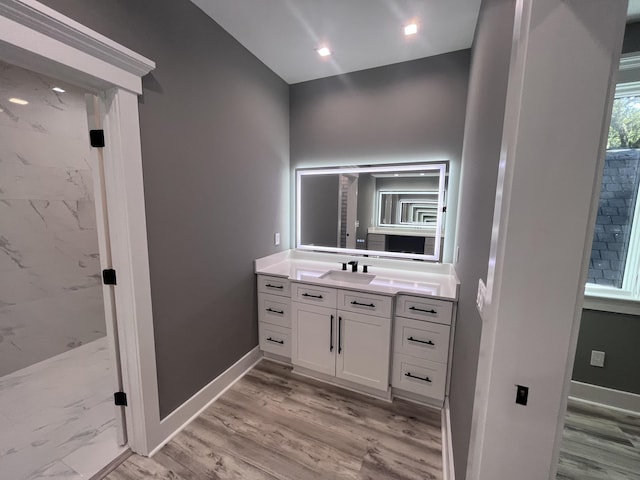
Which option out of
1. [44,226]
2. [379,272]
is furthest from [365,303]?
[44,226]

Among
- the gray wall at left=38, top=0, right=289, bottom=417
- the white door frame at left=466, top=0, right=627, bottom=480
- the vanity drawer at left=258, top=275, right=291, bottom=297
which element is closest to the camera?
the white door frame at left=466, top=0, right=627, bottom=480

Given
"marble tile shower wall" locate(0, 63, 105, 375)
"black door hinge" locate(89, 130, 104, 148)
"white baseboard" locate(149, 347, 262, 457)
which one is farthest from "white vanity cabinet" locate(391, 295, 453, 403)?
"marble tile shower wall" locate(0, 63, 105, 375)

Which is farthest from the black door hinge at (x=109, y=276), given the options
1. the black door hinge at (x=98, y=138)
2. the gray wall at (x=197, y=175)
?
the black door hinge at (x=98, y=138)

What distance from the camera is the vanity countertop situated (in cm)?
197

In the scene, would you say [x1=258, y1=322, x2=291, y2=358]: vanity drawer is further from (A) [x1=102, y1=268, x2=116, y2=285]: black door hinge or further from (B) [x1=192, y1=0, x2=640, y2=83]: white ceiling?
(B) [x1=192, y1=0, x2=640, y2=83]: white ceiling

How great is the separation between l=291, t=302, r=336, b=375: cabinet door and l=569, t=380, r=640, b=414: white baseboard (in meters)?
1.95

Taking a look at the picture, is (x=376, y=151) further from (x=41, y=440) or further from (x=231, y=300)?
(x=41, y=440)

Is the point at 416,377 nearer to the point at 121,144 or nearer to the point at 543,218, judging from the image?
the point at 543,218

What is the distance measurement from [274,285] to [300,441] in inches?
46.6

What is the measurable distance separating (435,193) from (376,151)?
2.24ft

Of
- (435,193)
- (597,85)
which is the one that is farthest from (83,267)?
(597,85)

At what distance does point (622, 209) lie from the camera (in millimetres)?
1990

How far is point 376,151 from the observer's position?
2.49 metres

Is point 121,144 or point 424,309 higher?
point 121,144
